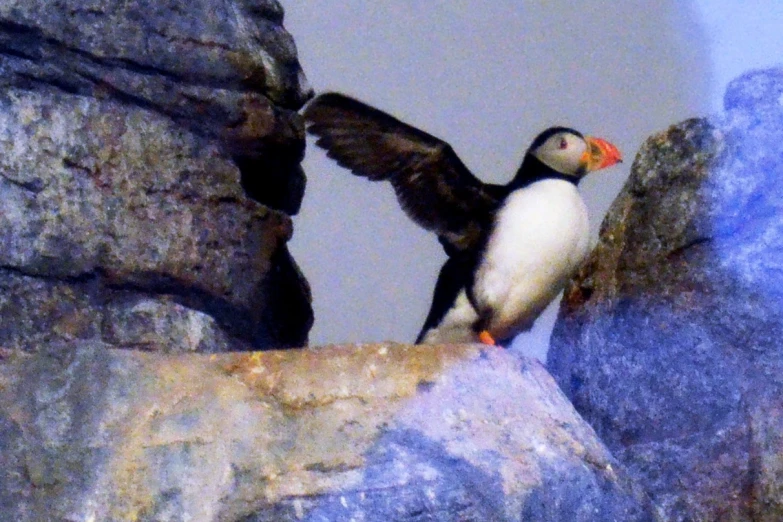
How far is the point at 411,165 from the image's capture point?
8.46 feet

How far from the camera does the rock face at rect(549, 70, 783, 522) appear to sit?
2156 mm

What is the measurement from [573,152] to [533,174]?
10cm

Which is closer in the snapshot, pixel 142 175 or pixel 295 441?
pixel 295 441

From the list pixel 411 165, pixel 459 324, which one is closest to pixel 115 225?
pixel 411 165

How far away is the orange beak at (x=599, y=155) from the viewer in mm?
2635

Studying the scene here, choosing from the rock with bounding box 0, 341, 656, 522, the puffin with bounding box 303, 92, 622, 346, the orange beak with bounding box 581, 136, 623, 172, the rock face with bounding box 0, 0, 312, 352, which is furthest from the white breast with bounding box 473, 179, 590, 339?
the rock with bounding box 0, 341, 656, 522

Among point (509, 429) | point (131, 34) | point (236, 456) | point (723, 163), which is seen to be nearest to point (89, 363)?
point (236, 456)

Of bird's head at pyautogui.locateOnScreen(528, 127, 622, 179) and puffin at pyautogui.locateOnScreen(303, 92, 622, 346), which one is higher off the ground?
bird's head at pyautogui.locateOnScreen(528, 127, 622, 179)

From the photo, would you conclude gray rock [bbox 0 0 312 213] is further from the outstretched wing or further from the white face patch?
the white face patch

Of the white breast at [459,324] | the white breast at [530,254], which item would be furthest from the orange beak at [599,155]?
the white breast at [459,324]

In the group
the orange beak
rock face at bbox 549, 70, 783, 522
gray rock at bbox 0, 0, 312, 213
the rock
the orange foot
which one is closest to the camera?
the rock

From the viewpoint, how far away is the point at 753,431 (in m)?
2.14

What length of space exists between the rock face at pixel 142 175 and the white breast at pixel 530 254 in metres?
0.43

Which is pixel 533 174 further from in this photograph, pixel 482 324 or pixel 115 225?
pixel 115 225
